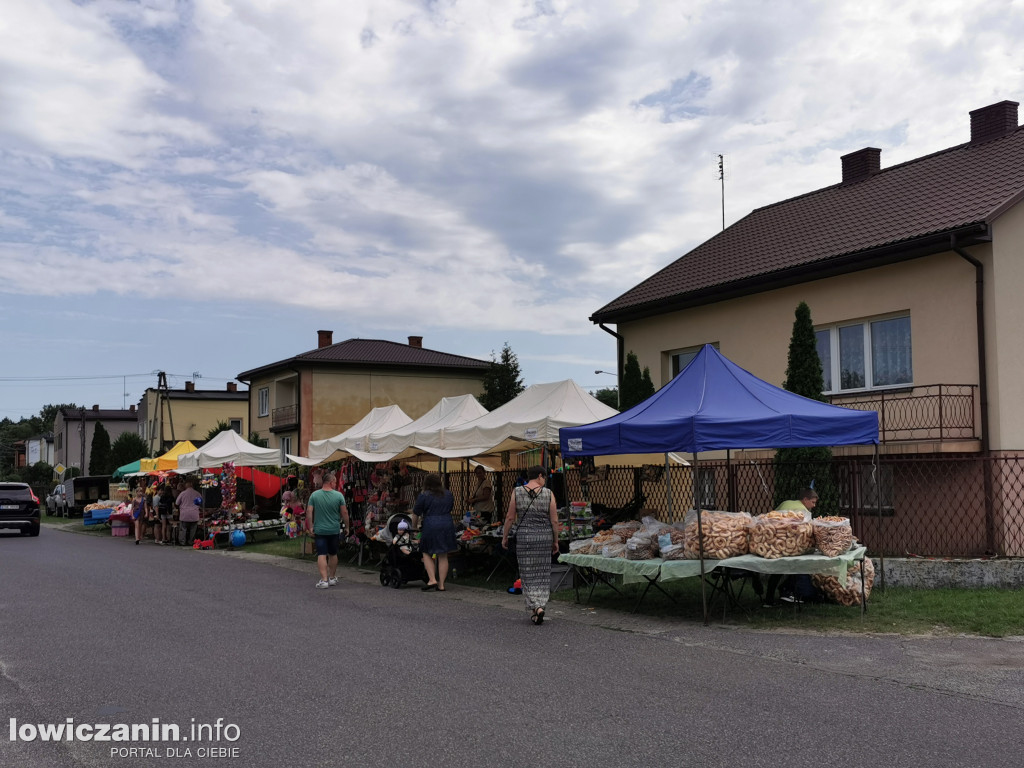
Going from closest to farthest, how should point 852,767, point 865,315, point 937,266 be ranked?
1. point 852,767
2. point 937,266
3. point 865,315

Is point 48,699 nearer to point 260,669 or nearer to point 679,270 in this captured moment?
point 260,669

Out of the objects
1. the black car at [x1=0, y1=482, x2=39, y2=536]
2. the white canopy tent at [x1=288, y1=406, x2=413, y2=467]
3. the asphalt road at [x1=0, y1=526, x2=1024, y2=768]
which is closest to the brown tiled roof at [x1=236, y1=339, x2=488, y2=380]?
the black car at [x1=0, y1=482, x2=39, y2=536]

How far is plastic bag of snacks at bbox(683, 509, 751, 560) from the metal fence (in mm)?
1877

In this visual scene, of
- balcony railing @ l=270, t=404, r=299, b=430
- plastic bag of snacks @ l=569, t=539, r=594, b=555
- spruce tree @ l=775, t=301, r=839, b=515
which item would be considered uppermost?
balcony railing @ l=270, t=404, r=299, b=430

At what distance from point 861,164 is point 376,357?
103ft

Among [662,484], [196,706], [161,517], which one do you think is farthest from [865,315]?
[161,517]

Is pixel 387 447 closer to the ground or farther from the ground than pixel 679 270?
closer to the ground

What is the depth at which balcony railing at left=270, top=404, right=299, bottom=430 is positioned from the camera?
4741cm

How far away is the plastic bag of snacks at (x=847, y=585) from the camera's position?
35.5ft

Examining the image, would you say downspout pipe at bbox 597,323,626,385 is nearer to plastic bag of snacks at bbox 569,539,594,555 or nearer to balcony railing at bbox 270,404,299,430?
plastic bag of snacks at bbox 569,539,594,555

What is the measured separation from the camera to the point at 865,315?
16.2 m

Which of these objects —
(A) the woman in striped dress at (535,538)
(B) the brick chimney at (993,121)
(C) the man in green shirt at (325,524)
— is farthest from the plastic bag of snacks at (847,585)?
(B) the brick chimney at (993,121)

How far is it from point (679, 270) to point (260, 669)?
15674 mm

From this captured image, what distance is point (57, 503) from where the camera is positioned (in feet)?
163
